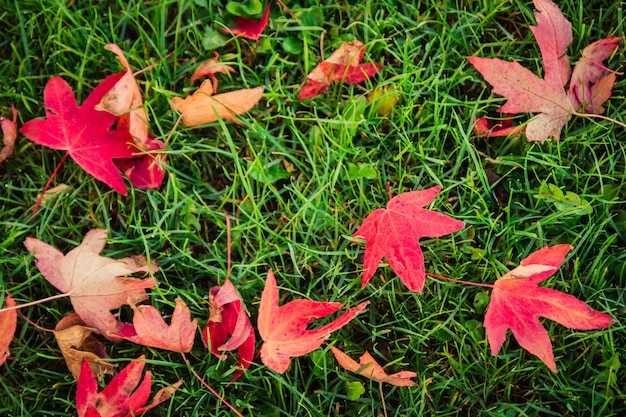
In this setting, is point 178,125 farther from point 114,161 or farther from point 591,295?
point 591,295

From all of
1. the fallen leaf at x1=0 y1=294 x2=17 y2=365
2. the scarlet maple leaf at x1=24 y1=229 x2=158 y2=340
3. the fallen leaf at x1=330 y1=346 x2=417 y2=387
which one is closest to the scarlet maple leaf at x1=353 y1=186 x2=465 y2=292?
the fallen leaf at x1=330 y1=346 x2=417 y2=387

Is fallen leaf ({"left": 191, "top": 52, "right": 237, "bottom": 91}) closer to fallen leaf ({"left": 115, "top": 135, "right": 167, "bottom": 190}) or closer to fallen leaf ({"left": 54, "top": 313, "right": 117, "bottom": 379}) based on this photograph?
fallen leaf ({"left": 115, "top": 135, "right": 167, "bottom": 190})

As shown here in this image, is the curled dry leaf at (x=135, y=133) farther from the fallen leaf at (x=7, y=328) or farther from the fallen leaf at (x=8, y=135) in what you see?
the fallen leaf at (x=7, y=328)

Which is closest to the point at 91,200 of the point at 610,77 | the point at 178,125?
the point at 178,125

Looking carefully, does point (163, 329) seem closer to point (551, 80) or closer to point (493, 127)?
point (493, 127)

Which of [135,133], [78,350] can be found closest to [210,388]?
[78,350]

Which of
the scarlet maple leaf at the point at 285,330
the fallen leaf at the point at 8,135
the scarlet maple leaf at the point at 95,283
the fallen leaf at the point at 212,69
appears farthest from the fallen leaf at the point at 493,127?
the fallen leaf at the point at 8,135
